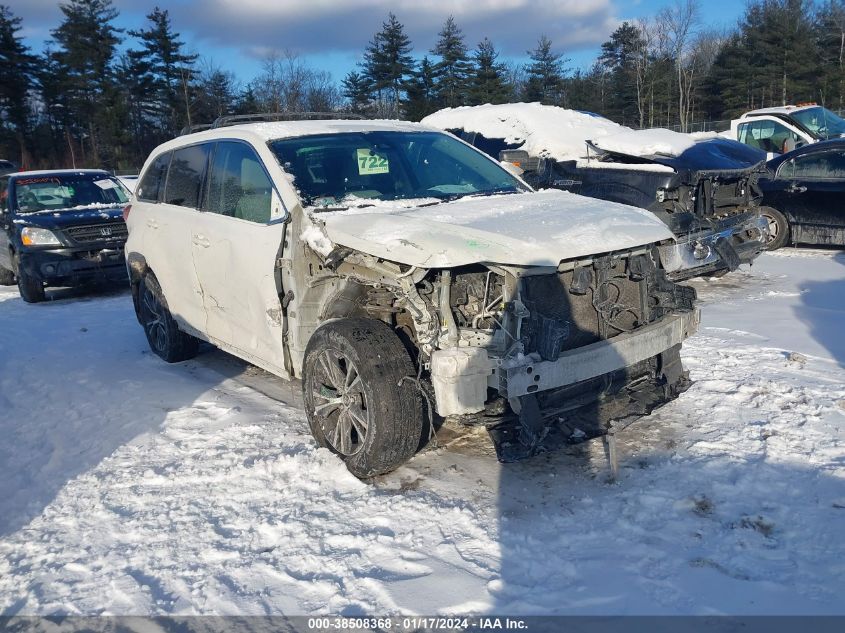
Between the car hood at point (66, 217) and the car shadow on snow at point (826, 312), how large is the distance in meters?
9.08

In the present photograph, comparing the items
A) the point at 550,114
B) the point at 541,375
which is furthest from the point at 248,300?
the point at 550,114

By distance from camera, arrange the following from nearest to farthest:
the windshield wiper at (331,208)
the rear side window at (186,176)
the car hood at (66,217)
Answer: the windshield wiper at (331,208) < the rear side window at (186,176) < the car hood at (66,217)

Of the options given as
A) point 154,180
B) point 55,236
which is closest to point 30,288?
point 55,236

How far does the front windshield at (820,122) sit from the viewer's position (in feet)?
51.8

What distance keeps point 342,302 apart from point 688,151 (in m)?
6.13

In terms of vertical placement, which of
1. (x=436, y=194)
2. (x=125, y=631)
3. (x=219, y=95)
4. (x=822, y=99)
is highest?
(x=219, y=95)

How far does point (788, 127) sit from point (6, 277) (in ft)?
53.3

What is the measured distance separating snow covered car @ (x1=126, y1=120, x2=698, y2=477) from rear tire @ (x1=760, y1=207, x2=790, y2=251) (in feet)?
21.4

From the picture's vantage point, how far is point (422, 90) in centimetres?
3991

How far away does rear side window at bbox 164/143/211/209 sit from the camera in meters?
5.59

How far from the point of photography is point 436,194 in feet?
15.7

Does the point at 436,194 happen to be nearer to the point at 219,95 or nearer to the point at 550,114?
the point at 550,114

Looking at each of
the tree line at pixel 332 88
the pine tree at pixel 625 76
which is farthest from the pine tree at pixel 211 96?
the pine tree at pixel 625 76

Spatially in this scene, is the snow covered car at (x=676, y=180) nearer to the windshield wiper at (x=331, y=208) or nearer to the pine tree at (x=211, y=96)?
the windshield wiper at (x=331, y=208)
